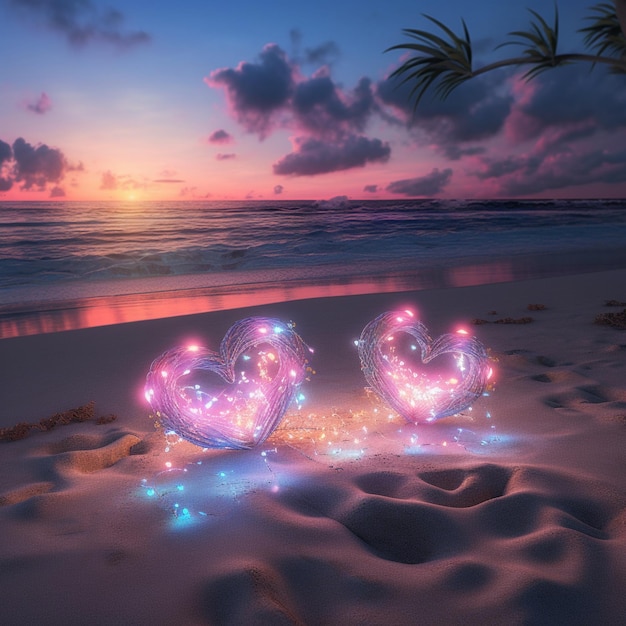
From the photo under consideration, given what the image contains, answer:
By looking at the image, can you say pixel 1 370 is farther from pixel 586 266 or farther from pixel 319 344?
pixel 586 266

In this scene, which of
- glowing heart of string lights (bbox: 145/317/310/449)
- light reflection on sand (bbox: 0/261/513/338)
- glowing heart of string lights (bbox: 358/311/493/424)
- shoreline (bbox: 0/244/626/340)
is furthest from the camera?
shoreline (bbox: 0/244/626/340)

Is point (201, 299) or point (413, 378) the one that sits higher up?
point (413, 378)

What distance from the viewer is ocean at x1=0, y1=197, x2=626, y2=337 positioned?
11.5m

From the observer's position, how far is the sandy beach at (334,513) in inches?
84.4

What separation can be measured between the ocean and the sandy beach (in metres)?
5.77

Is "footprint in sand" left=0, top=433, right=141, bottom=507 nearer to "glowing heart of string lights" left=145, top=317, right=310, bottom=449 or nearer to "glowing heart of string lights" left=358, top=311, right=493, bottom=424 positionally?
"glowing heart of string lights" left=145, top=317, right=310, bottom=449

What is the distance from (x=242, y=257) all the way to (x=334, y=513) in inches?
777

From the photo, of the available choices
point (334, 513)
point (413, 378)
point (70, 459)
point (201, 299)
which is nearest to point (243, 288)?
point (201, 299)

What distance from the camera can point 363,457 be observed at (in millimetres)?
3469

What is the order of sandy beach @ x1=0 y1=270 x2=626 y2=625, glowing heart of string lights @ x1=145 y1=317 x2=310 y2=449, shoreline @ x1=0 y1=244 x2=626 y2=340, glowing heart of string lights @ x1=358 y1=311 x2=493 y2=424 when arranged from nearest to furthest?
1. sandy beach @ x1=0 y1=270 x2=626 y2=625
2. glowing heart of string lights @ x1=145 y1=317 x2=310 y2=449
3. glowing heart of string lights @ x1=358 y1=311 x2=493 y2=424
4. shoreline @ x1=0 y1=244 x2=626 y2=340

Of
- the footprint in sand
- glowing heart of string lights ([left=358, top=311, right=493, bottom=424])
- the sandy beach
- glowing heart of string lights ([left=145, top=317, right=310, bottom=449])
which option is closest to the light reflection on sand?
the sandy beach

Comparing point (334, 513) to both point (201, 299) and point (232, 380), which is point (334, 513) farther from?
point (201, 299)

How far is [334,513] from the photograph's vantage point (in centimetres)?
280

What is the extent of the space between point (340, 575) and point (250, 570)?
364 mm
